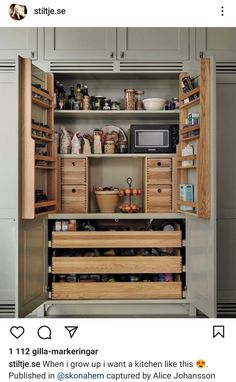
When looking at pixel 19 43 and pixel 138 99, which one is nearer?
pixel 19 43

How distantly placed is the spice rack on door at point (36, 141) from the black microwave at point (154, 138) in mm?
436

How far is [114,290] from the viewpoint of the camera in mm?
2355

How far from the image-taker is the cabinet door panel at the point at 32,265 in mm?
1952

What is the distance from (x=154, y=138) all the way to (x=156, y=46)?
473 millimetres

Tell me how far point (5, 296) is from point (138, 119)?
1.23 m

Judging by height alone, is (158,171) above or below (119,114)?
below

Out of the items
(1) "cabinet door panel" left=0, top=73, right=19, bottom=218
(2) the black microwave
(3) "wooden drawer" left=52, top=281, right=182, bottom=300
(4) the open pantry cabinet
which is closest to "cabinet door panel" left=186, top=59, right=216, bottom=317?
(4) the open pantry cabinet

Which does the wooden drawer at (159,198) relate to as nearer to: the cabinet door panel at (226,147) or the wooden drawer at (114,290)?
the cabinet door panel at (226,147)

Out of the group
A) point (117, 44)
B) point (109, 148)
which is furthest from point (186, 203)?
point (117, 44)
